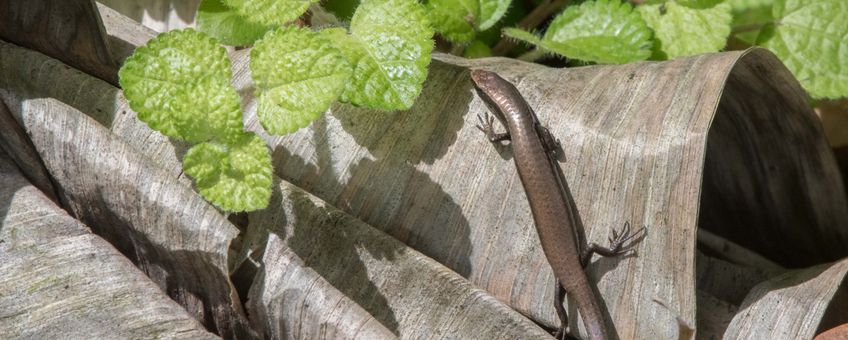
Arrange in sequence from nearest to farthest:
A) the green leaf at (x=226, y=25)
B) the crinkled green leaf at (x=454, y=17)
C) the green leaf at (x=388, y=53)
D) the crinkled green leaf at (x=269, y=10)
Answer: the green leaf at (x=388, y=53) < the crinkled green leaf at (x=269, y=10) < the green leaf at (x=226, y=25) < the crinkled green leaf at (x=454, y=17)

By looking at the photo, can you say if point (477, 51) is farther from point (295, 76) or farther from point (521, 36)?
point (295, 76)

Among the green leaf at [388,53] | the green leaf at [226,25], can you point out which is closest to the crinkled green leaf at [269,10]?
the green leaf at [388,53]

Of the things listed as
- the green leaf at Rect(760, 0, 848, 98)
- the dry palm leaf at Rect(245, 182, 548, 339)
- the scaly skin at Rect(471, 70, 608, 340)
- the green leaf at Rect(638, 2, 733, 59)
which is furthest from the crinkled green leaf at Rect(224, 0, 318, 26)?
the green leaf at Rect(760, 0, 848, 98)

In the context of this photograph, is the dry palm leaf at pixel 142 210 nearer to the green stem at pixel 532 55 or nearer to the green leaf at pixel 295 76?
the green leaf at pixel 295 76

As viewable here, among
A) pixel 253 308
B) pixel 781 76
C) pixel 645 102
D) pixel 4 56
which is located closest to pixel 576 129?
pixel 645 102

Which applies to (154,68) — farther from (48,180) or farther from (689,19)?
(689,19)

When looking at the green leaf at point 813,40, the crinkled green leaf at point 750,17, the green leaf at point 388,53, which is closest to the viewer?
the green leaf at point 388,53
